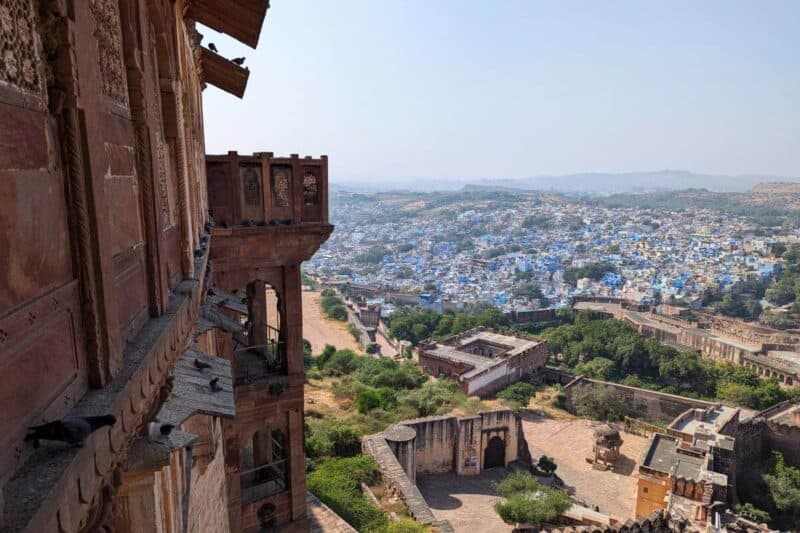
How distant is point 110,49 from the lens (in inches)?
84.5

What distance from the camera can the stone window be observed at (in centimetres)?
755

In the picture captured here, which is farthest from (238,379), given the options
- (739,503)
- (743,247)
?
(743,247)

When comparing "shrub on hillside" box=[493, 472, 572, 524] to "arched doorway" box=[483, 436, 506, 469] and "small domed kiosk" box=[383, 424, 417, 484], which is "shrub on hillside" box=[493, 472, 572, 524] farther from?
"arched doorway" box=[483, 436, 506, 469]

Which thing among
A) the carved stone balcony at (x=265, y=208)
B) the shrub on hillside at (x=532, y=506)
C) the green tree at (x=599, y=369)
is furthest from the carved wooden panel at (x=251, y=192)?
the green tree at (x=599, y=369)

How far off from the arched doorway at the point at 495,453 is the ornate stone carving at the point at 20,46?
20.1 m

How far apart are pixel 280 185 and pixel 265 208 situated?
15.3 inches

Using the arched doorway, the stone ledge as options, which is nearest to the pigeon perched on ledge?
the stone ledge

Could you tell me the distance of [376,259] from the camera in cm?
9200

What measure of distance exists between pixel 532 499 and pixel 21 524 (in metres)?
16.6

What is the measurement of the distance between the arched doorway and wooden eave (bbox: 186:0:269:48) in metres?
17.3

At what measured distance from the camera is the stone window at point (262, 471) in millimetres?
7547

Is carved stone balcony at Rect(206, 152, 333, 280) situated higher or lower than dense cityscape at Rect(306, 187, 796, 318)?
higher

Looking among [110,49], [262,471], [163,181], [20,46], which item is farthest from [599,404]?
[20,46]

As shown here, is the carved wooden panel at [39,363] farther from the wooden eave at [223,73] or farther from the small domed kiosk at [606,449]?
the small domed kiosk at [606,449]
